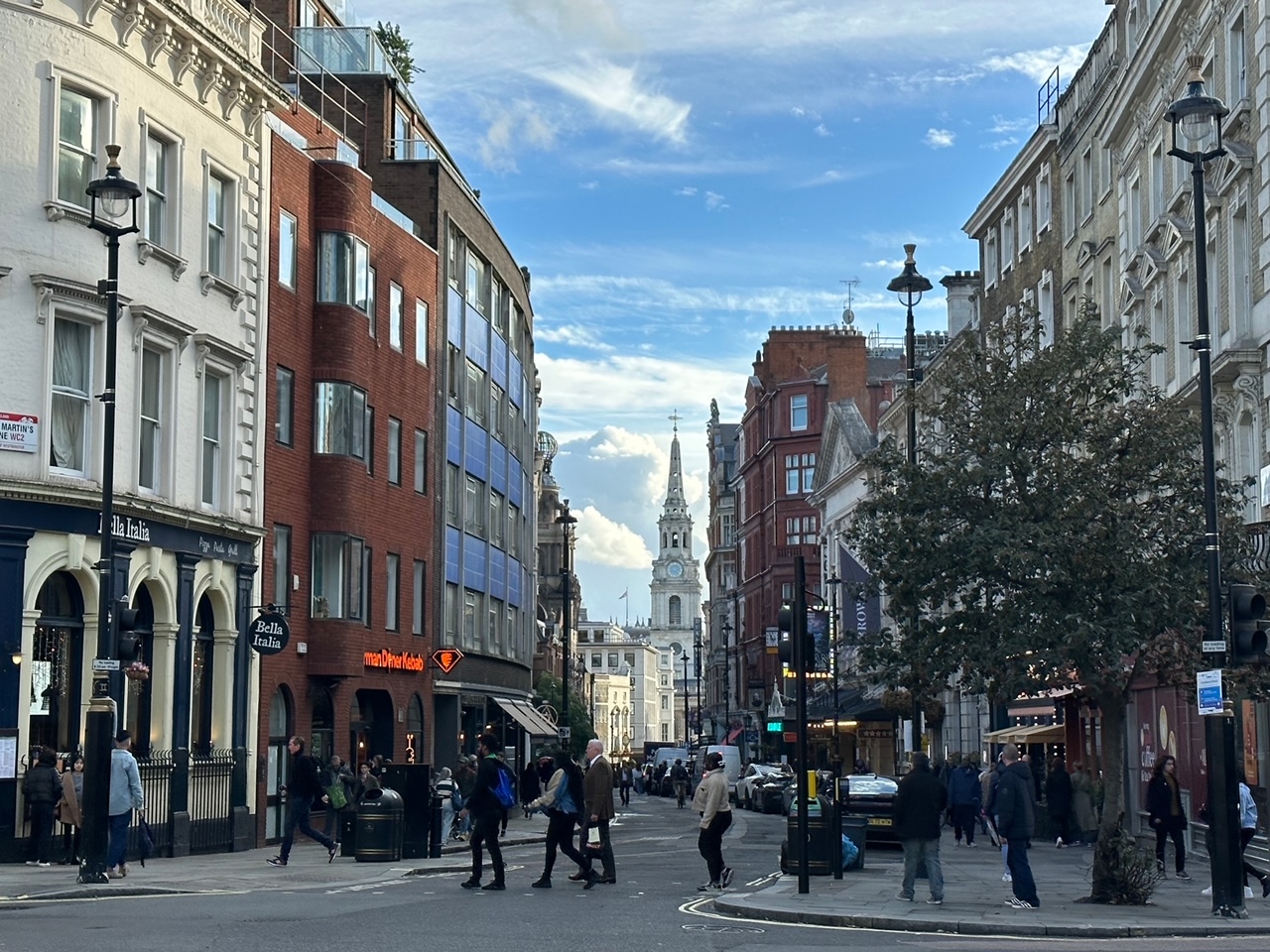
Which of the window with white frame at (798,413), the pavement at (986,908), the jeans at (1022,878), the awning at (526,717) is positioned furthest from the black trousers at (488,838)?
the window with white frame at (798,413)

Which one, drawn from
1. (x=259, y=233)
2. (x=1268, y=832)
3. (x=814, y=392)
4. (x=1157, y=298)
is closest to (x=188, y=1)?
(x=259, y=233)

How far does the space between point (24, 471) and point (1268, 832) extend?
62.0ft

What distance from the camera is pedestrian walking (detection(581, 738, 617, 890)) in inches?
848

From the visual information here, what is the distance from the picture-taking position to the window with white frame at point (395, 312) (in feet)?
129

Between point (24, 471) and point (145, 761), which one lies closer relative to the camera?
point (24, 471)

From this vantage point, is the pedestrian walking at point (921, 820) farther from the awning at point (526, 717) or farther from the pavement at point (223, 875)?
the awning at point (526, 717)

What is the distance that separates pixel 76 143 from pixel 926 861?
16.2 metres

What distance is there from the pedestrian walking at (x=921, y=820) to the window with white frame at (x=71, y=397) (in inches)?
523

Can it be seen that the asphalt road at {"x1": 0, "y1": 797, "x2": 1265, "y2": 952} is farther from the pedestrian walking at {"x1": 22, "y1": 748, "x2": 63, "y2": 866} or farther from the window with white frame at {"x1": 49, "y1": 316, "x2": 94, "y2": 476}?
the window with white frame at {"x1": 49, "y1": 316, "x2": 94, "y2": 476}

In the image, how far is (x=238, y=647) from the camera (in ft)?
103

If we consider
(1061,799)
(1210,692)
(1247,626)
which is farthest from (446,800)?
(1247,626)

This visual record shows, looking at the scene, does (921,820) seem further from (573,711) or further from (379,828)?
(573,711)

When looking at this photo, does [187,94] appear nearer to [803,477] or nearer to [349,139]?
[349,139]

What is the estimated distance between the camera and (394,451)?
131ft
